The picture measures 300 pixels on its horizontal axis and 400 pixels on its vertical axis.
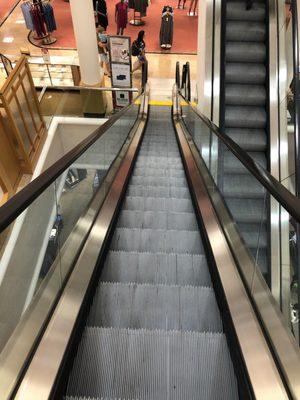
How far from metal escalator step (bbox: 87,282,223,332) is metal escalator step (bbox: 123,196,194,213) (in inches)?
62.5

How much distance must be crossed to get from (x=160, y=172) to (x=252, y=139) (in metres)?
2.15

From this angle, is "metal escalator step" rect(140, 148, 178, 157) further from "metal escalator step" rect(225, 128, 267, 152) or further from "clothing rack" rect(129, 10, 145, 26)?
"clothing rack" rect(129, 10, 145, 26)

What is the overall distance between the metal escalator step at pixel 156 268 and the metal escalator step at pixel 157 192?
1.60 metres

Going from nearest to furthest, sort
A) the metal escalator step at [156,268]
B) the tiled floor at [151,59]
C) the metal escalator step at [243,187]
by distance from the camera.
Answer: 1. the metal escalator step at [243,187]
2. the metal escalator step at [156,268]
3. the tiled floor at [151,59]

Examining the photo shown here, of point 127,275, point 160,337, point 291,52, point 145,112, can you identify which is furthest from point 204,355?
point 145,112

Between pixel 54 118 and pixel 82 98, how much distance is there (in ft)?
3.45

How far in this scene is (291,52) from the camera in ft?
18.8

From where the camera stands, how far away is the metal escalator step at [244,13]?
267 inches

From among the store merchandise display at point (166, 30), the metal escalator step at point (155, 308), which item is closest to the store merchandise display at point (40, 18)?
the store merchandise display at point (166, 30)

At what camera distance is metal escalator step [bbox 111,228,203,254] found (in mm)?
3068

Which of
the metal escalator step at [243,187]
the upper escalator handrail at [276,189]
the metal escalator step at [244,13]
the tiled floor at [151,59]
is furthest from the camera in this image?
the tiled floor at [151,59]

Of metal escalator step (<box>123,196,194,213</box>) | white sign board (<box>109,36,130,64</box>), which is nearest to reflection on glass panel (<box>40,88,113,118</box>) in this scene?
white sign board (<box>109,36,130,64</box>)

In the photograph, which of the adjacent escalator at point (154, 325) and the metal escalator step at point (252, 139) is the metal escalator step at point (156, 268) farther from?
the metal escalator step at point (252, 139)

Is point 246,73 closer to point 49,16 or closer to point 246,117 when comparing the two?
point 246,117
